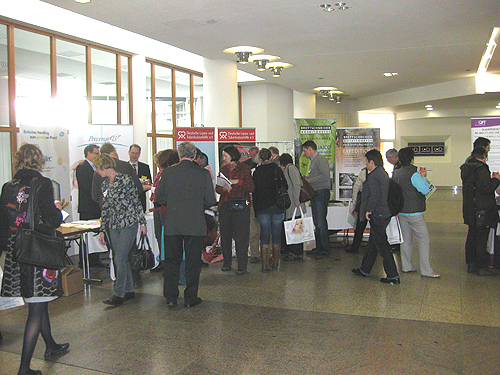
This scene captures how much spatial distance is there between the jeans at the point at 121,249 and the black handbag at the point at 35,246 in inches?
55.9

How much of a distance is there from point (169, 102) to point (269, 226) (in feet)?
21.9

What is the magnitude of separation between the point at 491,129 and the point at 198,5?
170 inches

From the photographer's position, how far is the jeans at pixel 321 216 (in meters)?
7.21

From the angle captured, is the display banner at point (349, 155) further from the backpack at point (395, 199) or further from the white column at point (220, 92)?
the backpack at point (395, 199)

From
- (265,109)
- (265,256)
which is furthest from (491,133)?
(265,109)

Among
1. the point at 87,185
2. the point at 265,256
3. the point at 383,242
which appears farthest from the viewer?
the point at 87,185

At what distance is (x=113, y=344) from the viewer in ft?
12.5

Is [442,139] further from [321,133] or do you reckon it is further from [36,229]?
[36,229]

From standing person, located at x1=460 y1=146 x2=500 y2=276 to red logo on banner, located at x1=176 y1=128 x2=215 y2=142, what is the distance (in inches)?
157

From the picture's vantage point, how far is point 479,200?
18.7 ft

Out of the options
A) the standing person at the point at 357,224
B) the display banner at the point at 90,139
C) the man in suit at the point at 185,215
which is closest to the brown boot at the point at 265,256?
the man in suit at the point at 185,215

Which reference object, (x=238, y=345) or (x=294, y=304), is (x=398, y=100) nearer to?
(x=294, y=304)

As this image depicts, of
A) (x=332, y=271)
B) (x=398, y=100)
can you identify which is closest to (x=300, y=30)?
(x=332, y=271)

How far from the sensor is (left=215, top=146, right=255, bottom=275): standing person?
5.91 m
